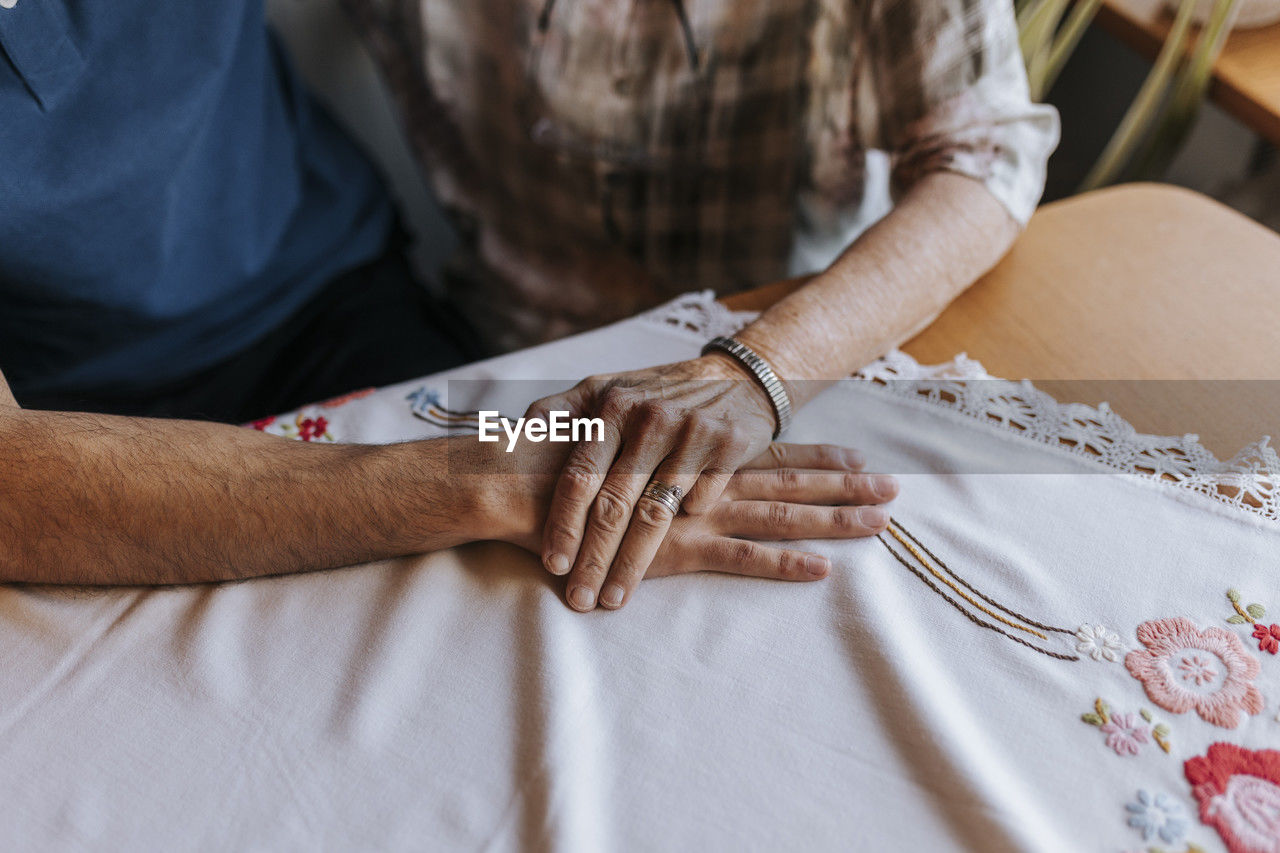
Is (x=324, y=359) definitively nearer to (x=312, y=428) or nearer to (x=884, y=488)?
(x=312, y=428)

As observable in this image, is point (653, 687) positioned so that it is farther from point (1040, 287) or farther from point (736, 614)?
point (1040, 287)

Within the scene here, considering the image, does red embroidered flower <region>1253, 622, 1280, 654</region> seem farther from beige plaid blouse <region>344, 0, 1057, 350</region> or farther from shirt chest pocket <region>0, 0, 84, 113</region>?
shirt chest pocket <region>0, 0, 84, 113</region>

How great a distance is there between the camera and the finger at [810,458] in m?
0.83

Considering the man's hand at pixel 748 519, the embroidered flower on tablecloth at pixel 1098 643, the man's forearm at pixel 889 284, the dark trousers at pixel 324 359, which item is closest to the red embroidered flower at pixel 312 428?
the man's hand at pixel 748 519

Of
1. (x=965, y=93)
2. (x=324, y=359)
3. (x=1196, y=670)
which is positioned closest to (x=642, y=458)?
(x=1196, y=670)

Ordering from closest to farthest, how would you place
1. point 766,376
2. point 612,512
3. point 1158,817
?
point 1158,817 < point 612,512 < point 766,376

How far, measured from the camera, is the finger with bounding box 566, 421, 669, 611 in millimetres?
727

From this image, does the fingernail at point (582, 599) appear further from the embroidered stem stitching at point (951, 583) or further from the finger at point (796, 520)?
the embroidered stem stitching at point (951, 583)

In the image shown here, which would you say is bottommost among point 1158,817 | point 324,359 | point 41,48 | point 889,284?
point 324,359

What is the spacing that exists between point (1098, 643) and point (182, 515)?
79 cm

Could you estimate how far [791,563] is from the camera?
28.5 inches

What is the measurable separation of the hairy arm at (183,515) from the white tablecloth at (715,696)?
0.08ft

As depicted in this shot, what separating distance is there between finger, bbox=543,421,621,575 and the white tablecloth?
0.03m

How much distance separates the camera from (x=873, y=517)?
0.76m
